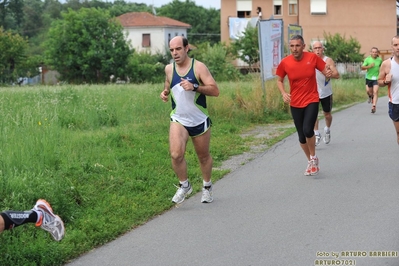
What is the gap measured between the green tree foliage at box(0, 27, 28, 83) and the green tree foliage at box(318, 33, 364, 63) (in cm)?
3363

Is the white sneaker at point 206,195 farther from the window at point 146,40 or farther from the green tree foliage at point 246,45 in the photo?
the window at point 146,40

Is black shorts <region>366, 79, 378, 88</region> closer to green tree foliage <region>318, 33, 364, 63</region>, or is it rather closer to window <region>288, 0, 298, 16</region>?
green tree foliage <region>318, 33, 364, 63</region>

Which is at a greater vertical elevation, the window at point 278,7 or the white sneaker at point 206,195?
the window at point 278,7

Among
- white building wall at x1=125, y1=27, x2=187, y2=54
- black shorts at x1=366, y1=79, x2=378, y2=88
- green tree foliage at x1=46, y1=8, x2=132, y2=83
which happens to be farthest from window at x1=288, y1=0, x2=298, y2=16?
black shorts at x1=366, y1=79, x2=378, y2=88

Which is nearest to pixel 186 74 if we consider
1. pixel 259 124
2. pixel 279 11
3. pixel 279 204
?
pixel 279 204

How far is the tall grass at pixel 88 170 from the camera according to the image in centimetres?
666

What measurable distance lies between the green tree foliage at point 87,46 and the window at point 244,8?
39.3 feet

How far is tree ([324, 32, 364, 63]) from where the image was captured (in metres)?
54.6

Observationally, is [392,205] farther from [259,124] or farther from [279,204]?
[259,124]

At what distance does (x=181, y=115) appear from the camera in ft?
26.9

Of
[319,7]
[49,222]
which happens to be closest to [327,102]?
[49,222]

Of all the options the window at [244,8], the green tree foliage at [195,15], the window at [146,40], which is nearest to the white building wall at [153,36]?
the window at [146,40]

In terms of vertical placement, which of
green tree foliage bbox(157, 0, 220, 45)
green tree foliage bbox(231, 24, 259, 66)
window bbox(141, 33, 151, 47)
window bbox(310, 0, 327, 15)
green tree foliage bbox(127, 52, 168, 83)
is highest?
green tree foliage bbox(157, 0, 220, 45)

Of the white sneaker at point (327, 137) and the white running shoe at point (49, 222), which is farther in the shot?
the white sneaker at point (327, 137)
